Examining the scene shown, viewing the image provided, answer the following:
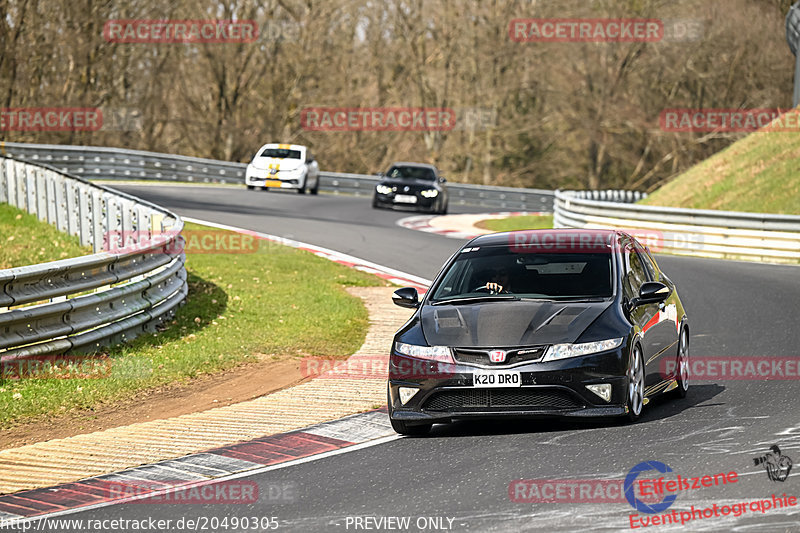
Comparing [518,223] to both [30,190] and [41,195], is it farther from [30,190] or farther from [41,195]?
[41,195]

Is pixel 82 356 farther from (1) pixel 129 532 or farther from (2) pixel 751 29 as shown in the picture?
(2) pixel 751 29

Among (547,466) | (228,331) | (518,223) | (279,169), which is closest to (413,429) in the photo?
(547,466)

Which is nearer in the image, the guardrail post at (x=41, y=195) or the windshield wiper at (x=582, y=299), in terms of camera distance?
the windshield wiper at (x=582, y=299)

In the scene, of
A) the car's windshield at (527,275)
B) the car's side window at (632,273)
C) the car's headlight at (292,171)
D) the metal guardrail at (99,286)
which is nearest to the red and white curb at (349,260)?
the metal guardrail at (99,286)

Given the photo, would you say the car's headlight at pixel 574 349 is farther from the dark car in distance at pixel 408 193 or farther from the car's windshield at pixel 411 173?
the car's windshield at pixel 411 173

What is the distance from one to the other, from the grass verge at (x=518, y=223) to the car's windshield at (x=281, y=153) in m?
6.85

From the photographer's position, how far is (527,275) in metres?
9.08

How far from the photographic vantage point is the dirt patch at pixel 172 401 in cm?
871

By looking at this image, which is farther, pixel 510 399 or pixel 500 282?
pixel 500 282

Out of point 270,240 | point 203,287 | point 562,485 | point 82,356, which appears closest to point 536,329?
point 562,485

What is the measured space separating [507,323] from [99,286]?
5.24 m

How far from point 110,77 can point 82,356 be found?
43801 millimetres

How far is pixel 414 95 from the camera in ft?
213

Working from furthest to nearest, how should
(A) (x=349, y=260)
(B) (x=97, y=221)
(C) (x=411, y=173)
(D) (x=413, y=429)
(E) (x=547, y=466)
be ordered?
(C) (x=411, y=173) → (A) (x=349, y=260) → (B) (x=97, y=221) → (D) (x=413, y=429) → (E) (x=547, y=466)
